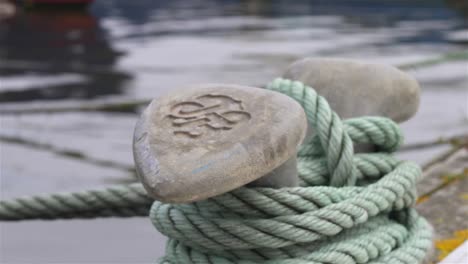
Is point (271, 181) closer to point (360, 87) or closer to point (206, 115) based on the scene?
point (206, 115)

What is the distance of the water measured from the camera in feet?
8.35

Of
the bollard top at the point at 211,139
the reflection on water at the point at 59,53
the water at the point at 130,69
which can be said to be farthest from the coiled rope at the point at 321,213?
the reflection on water at the point at 59,53

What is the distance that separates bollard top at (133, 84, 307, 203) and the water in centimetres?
84

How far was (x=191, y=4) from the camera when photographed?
59.6 ft

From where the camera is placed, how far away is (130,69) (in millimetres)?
6898

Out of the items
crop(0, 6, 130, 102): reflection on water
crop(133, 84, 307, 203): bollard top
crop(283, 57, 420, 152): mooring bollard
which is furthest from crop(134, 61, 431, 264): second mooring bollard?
crop(0, 6, 130, 102): reflection on water

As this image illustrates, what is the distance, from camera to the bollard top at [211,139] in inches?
53.2

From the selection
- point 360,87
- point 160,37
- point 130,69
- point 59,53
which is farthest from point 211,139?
point 160,37

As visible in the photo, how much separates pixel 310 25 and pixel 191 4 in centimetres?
762

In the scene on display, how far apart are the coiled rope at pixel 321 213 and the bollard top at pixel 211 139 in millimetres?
140

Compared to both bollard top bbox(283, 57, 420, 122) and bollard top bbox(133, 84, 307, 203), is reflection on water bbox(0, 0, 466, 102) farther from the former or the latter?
bollard top bbox(133, 84, 307, 203)

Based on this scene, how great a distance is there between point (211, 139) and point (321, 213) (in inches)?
11.6

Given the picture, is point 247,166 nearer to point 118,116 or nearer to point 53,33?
point 118,116

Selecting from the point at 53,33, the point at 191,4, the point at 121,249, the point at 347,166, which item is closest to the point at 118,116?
the point at 121,249
